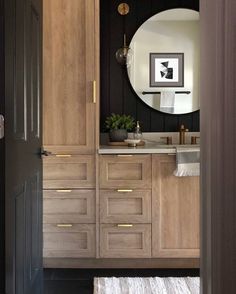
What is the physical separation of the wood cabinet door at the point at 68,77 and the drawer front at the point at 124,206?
0.39 metres

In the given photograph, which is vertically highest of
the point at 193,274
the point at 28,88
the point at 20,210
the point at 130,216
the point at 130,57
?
the point at 130,57

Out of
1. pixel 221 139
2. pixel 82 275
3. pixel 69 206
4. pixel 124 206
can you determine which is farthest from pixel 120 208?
pixel 221 139

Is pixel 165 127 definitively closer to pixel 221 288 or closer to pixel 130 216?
pixel 130 216

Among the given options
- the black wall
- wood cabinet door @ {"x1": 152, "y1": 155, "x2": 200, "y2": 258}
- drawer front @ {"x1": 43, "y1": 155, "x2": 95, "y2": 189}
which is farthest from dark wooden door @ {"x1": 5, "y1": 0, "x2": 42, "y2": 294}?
wood cabinet door @ {"x1": 152, "y1": 155, "x2": 200, "y2": 258}

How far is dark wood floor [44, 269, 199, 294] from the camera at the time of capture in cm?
296

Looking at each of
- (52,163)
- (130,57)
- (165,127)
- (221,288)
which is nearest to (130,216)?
(52,163)

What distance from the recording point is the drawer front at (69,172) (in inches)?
131

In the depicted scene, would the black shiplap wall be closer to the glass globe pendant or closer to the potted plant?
the glass globe pendant

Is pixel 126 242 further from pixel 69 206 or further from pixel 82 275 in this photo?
pixel 69 206

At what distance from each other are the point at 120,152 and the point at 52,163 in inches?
21.5

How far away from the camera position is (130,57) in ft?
12.7

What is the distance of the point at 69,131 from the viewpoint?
3.36 m

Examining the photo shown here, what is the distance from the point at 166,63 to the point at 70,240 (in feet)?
5.94

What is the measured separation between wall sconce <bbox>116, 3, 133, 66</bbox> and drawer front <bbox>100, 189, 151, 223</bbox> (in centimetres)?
125
